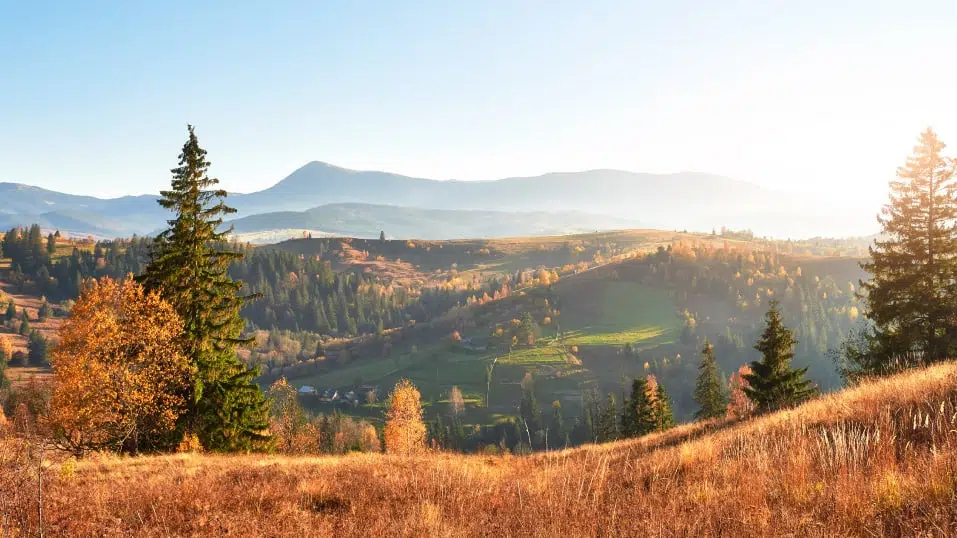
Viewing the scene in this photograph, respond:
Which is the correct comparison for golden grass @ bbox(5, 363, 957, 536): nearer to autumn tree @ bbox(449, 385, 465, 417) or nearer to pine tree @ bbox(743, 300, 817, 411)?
pine tree @ bbox(743, 300, 817, 411)

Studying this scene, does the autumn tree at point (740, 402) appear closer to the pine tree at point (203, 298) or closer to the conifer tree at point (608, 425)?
the conifer tree at point (608, 425)

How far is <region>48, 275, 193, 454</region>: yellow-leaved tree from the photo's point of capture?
88.8 feet

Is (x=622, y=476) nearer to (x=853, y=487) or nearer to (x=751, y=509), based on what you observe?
(x=751, y=509)

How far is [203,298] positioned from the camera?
31172mm

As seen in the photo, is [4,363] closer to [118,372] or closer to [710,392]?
[118,372]

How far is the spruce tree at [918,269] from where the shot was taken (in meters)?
29.5

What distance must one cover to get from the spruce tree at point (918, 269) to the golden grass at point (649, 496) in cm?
2411

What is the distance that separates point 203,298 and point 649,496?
3095 centimetres

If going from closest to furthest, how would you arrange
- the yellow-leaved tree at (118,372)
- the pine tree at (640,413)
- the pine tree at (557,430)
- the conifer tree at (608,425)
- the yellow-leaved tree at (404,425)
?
the yellow-leaved tree at (118,372) < the pine tree at (640,413) < the conifer tree at (608,425) < the yellow-leaved tree at (404,425) < the pine tree at (557,430)

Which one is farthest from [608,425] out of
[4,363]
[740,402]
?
[4,363]

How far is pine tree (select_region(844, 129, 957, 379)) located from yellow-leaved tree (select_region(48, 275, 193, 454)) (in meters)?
40.9

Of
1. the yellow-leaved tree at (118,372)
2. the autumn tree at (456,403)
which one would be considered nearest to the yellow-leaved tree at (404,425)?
the yellow-leaved tree at (118,372)

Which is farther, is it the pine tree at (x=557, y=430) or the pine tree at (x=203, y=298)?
the pine tree at (x=557, y=430)

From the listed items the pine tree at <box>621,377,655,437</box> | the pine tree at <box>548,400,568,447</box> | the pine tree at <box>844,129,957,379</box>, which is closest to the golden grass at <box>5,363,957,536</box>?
the pine tree at <box>844,129,957,379</box>
